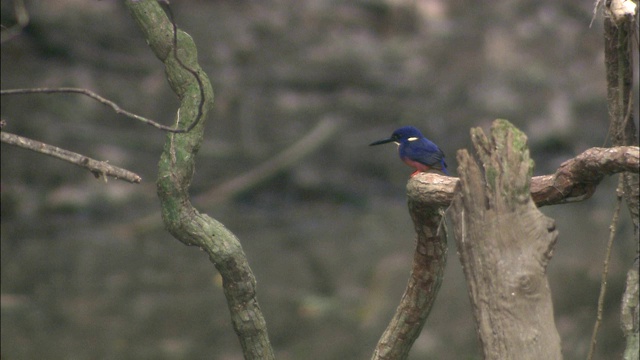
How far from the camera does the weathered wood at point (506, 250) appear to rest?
2.08 m

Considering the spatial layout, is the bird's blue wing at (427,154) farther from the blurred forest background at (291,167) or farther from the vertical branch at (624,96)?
the blurred forest background at (291,167)

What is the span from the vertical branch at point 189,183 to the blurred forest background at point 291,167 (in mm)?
3318

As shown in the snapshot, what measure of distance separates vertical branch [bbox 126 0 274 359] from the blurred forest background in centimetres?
332

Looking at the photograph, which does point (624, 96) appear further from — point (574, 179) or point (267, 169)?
point (267, 169)

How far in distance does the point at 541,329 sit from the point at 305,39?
7.18 m

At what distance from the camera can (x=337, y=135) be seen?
8.64 meters

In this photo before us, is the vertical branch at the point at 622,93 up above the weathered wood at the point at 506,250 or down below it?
above

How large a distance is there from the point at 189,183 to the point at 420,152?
4.36 ft

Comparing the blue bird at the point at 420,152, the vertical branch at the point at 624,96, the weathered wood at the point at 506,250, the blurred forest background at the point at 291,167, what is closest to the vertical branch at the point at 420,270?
the weathered wood at the point at 506,250

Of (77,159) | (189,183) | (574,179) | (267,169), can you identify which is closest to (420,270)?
(574,179)

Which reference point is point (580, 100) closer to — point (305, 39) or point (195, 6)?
point (305, 39)

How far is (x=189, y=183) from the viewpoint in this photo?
2865 millimetres

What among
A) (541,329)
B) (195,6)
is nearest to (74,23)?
(195,6)

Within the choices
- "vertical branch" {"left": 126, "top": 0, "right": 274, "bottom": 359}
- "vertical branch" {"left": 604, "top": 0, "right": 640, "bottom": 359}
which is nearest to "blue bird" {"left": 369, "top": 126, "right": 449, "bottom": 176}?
"vertical branch" {"left": 604, "top": 0, "right": 640, "bottom": 359}
